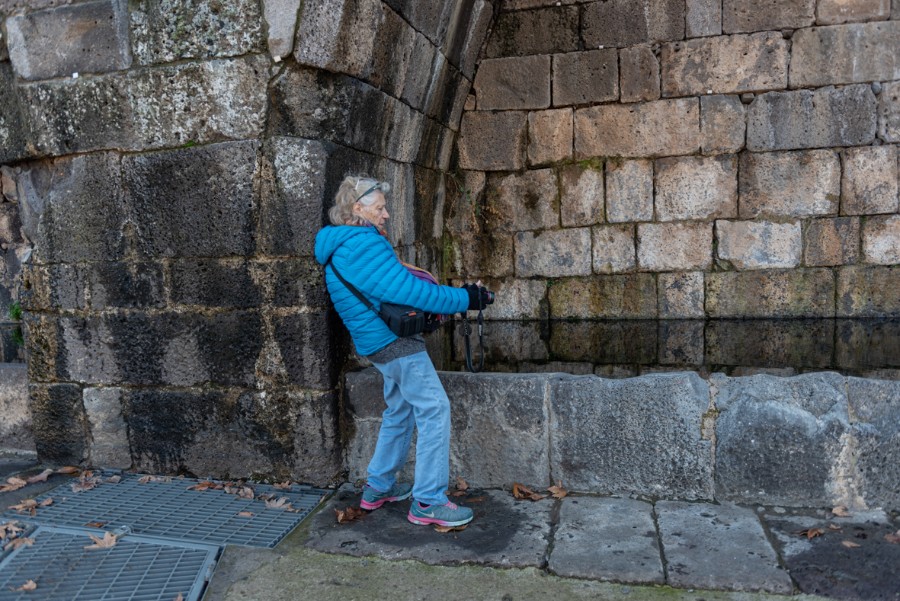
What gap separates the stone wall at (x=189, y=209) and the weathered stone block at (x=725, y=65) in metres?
2.72

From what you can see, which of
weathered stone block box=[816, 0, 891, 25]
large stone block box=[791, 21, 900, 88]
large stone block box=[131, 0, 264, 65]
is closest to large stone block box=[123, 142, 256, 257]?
large stone block box=[131, 0, 264, 65]

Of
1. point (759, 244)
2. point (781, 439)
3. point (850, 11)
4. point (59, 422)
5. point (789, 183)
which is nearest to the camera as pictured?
point (781, 439)

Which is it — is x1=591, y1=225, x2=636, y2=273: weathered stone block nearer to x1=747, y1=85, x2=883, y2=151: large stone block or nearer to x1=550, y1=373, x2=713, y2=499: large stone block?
x1=747, y1=85, x2=883, y2=151: large stone block

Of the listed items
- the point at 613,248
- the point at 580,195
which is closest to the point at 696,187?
the point at 613,248

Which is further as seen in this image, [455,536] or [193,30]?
[193,30]

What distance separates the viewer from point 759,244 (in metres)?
6.07

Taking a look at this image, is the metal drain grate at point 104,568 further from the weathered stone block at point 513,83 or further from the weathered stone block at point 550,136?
the weathered stone block at point 513,83

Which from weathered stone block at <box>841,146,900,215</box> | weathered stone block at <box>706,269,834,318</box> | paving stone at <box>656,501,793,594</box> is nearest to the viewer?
paving stone at <box>656,501,793,594</box>

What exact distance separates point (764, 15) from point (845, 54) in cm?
73

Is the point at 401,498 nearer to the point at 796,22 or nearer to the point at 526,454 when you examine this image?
the point at 526,454

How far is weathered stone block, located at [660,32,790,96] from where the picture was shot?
585 cm

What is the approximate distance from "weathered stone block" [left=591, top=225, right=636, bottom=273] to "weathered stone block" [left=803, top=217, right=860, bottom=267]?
148 cm

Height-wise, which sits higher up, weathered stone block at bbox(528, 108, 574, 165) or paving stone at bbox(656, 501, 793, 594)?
weathered stone block at bbox(528, 108, 574, 165)

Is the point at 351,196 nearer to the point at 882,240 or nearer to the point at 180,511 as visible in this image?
the point at 180,511
